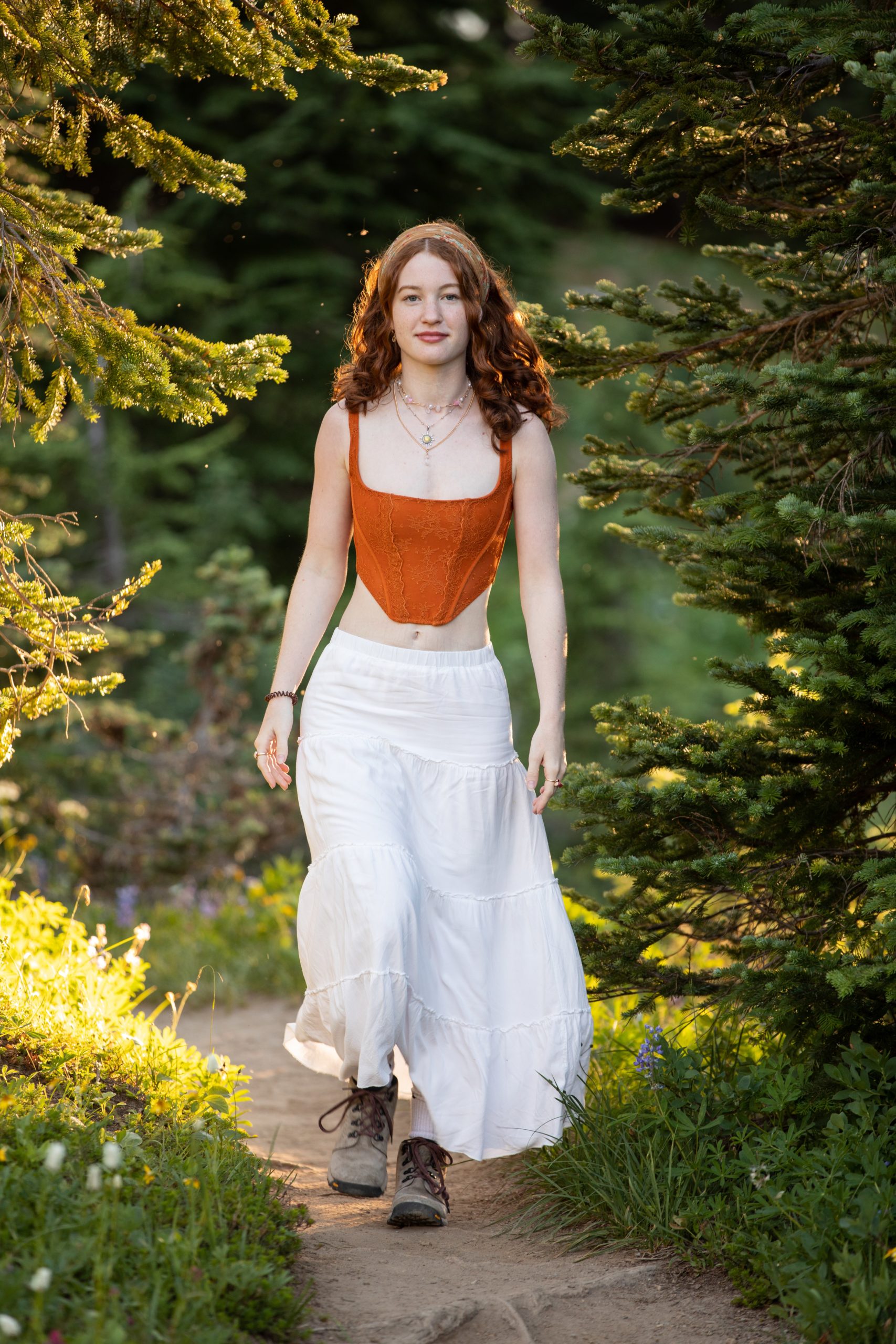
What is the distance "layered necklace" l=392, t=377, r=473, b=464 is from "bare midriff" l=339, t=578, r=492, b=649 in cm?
42

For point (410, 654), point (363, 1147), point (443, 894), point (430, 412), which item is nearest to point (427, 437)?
point (430, 412)

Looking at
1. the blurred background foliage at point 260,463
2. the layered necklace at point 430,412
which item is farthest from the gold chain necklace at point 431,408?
the blurred background foliage at point 260,463

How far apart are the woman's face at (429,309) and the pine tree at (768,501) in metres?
0.53

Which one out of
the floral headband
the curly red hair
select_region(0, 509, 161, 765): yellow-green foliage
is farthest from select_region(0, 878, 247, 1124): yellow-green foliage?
the floral headband

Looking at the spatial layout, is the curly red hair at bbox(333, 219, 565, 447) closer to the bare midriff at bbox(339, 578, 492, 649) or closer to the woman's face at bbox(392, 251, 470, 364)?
the woman's face at bbox(392, 251, 470, 364)

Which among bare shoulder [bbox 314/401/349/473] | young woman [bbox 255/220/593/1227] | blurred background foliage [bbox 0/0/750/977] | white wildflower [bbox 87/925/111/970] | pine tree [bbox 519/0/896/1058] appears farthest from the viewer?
blurred background foliage [bbox 0/0/750/977]

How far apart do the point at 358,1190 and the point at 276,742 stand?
114 cm

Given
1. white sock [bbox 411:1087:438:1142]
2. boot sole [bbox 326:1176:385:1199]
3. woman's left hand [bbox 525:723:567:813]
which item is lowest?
boot sole [bbox 326:1176:385:1199]

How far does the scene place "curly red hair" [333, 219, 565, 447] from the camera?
3.30 m

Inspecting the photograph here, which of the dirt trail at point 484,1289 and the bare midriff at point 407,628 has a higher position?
A: the bare midriff at point 407,628

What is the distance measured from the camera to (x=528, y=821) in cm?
328

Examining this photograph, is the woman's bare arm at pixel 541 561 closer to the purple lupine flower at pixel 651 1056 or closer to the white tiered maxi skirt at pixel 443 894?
the white tiered maxi skirt at pixel 443 894

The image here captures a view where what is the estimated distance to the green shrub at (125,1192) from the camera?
2031 millimetres

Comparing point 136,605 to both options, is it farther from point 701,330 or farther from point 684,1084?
point 684,1084
